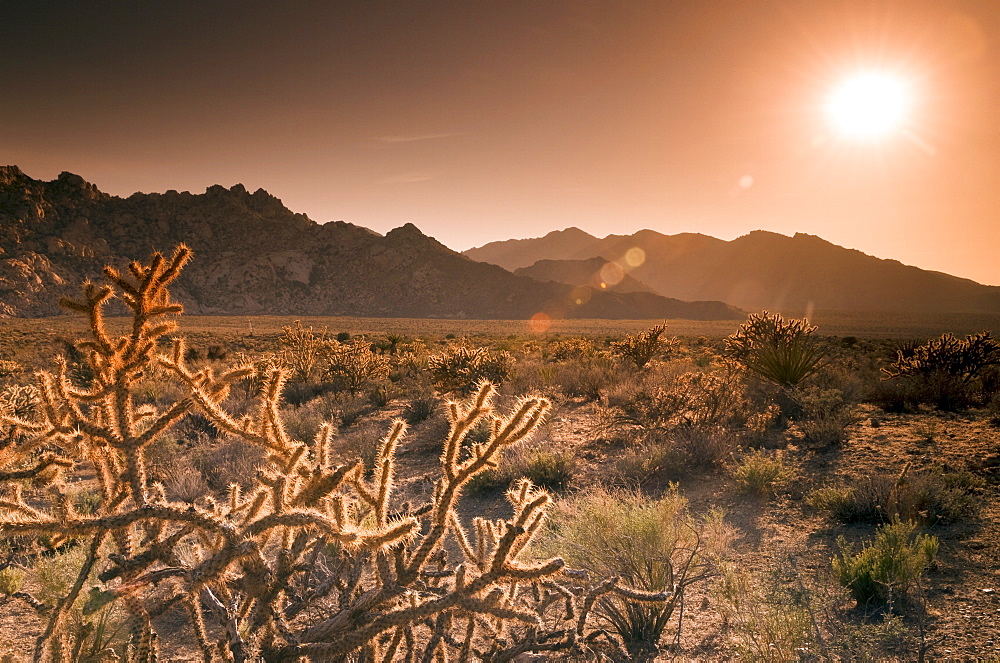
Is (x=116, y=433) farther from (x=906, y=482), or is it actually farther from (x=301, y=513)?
(x=906, y=482)

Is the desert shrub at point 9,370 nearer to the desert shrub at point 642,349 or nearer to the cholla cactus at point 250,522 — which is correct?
the cholla cactus at point 250,522

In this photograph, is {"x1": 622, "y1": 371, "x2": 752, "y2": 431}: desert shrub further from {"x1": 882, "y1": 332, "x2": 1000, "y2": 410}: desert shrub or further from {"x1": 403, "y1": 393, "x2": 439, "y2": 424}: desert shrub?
{"x1": 403, "y1": 393, "x2": 439, "y2": 424}: desert shrub

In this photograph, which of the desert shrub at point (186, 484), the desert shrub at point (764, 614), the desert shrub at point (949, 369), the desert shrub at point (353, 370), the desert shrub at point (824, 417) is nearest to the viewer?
the desert shrub at point (764, 614)

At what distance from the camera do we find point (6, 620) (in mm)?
4012

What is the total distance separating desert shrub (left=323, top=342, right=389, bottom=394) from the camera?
13.2m

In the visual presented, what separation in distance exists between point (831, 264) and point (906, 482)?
19836 centimetres

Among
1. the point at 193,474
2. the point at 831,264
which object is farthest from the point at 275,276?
the point at 831,264

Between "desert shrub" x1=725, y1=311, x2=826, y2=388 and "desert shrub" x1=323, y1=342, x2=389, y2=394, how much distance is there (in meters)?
9.31

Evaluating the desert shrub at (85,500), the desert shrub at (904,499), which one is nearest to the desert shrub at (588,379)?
the desert shrub at (904,499)

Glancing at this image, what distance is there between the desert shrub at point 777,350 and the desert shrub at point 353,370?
9.31 m

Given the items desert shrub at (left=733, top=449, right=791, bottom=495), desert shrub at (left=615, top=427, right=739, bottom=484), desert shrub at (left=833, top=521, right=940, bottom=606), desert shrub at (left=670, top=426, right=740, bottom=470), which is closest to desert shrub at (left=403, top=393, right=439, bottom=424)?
desert shrub at (left=615, top=427, right=739, bottom=484)

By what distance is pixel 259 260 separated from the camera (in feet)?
334

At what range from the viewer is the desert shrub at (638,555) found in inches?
150

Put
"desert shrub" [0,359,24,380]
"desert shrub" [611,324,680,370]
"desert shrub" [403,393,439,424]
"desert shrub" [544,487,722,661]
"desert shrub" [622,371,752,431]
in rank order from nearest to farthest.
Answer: "desert shrub" [544,487,722,661], "desert shrub" [622,371,752,431], "desert shrub" [403,393,439,424], "desert shrub" [0,359,24,380], "desert shrub" [611,324,680,370]
